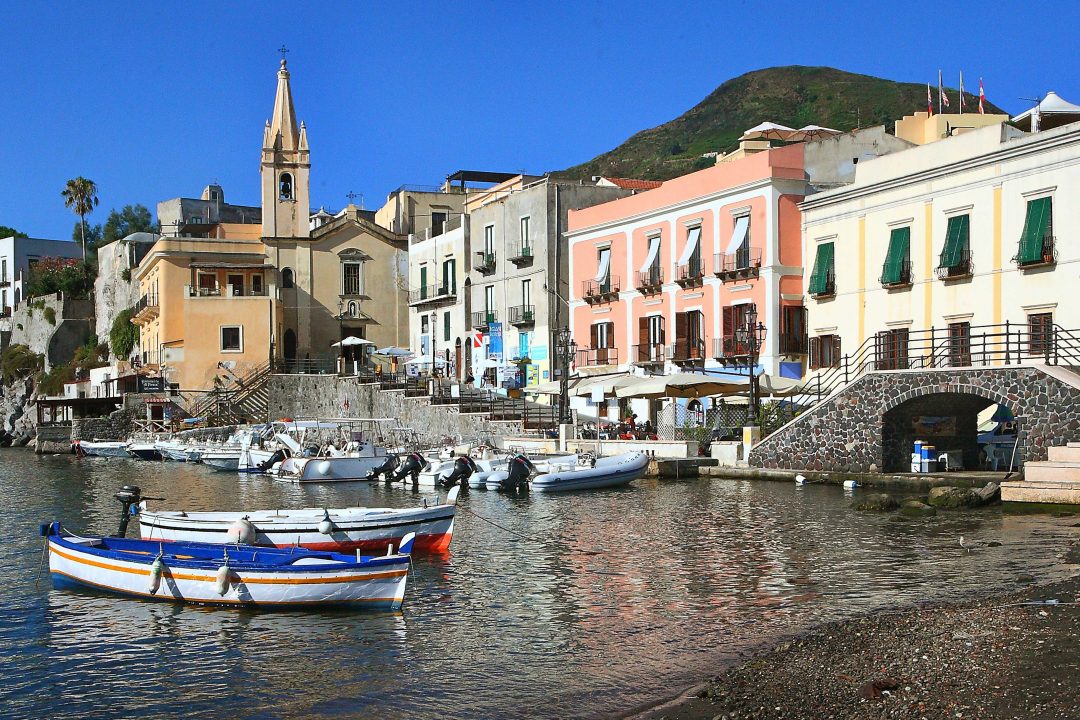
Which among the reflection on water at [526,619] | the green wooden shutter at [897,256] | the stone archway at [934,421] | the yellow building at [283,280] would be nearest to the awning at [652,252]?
the green wooden shutter at [897,256]

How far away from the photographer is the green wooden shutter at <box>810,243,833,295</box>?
40.3 meters

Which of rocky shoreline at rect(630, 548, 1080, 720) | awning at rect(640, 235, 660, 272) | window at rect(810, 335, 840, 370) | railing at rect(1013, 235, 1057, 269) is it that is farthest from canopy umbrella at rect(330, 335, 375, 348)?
rocky shoreline at rect(630, 548, 1080, 720)

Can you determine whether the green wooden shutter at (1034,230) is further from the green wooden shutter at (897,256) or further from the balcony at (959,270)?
the green wooden shutter at (897,256)

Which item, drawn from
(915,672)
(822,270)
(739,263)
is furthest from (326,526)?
(739,263)

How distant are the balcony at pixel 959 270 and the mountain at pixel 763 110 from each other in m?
113

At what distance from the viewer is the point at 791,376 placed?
136 ft

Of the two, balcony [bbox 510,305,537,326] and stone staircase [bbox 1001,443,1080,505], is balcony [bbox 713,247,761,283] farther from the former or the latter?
stone staircase [bbox 1001,443,1080,505]

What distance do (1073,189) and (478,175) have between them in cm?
4984

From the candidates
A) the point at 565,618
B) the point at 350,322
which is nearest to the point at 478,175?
the point at 350,322

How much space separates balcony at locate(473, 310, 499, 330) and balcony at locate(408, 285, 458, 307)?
3.06 meters

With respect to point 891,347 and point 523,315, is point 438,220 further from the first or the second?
point 891,347

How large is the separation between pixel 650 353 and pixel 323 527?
1114 inches

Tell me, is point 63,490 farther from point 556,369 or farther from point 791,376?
point 791,376

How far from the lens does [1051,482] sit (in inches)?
1017
